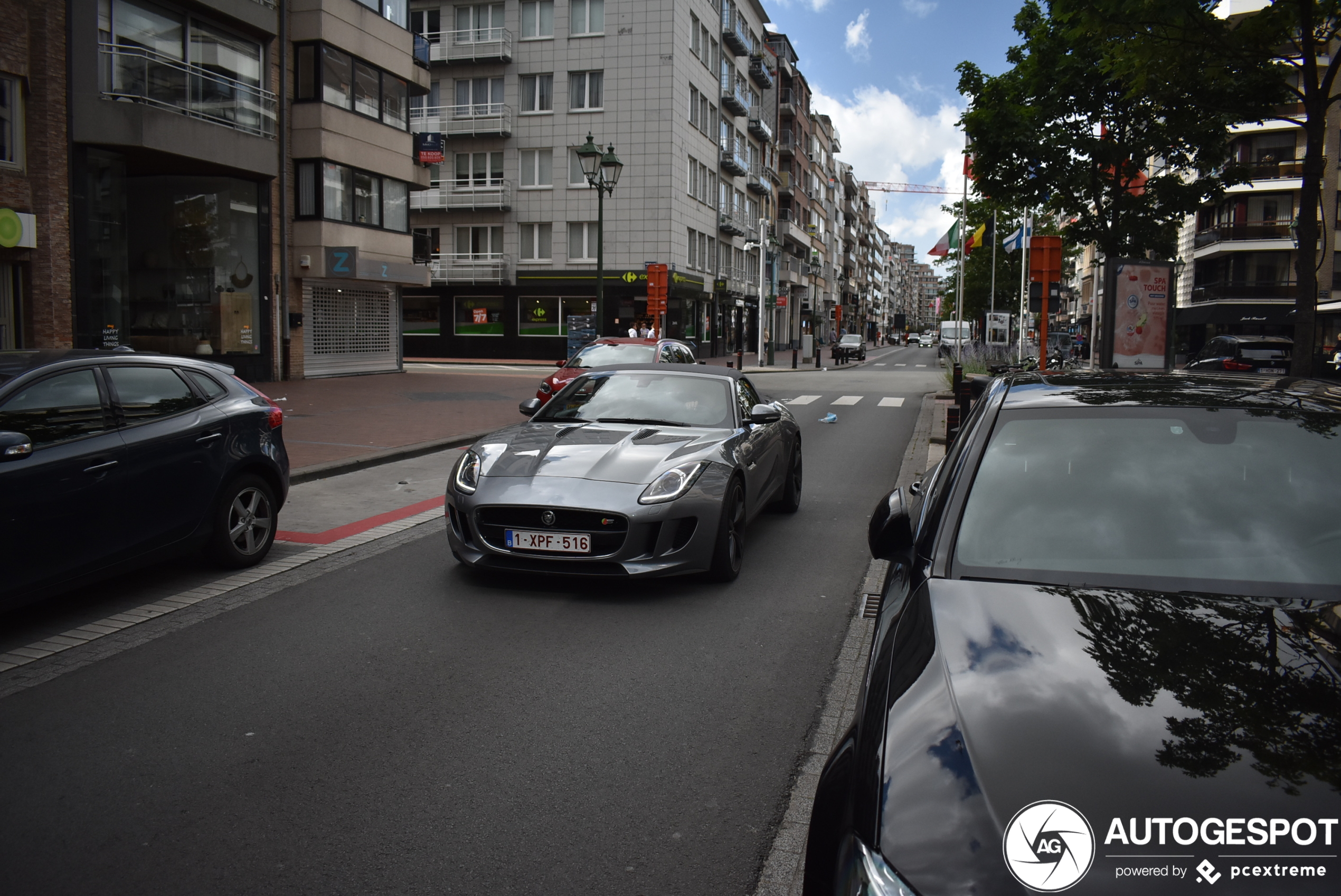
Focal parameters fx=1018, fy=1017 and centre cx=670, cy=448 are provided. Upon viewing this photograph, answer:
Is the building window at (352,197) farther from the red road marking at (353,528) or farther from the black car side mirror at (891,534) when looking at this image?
the black car side mirror at (891,534)

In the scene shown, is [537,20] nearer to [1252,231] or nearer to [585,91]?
[585,91]

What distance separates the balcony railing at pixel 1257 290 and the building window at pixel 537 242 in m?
34.9

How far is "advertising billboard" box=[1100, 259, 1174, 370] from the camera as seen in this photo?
16.4 meters

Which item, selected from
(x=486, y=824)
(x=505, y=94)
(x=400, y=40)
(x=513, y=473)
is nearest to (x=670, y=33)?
(x=505, y=94)

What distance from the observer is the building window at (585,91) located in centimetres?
4572

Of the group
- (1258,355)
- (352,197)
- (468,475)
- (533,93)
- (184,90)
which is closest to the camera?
(468,475)

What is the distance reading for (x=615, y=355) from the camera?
15.1 meters

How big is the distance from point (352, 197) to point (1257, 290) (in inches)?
1792

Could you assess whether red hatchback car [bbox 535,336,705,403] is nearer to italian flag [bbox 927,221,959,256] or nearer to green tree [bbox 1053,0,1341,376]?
green tree [bbox 1053,0,1341,376]

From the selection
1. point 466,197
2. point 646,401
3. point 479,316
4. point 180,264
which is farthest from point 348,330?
point 646,401

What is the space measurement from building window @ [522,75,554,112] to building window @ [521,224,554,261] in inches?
206

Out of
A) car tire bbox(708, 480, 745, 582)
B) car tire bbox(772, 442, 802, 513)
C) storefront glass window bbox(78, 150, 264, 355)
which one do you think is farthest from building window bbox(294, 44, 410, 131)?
car tire bbox(708, 480, 745, 582)

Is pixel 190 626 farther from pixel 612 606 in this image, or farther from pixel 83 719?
pixel 612 606

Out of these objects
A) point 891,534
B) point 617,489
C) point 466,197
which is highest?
point 466,197
